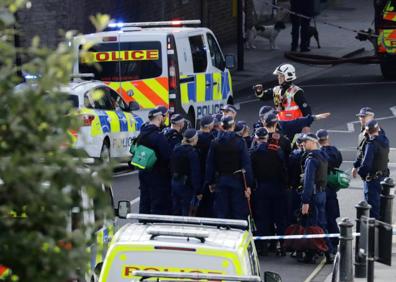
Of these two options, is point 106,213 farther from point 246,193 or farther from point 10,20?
point 246,193

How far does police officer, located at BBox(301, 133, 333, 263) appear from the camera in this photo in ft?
47.5

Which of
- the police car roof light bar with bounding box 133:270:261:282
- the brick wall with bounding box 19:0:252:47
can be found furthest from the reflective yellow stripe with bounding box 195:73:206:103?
the police car roof light bar with bounding box 133:270:261:282

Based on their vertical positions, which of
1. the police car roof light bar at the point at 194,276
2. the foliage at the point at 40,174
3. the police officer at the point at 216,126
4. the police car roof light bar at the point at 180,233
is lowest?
the police officer at the point at 216,126

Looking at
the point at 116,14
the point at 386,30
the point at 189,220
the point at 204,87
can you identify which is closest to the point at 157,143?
the point at 189,220

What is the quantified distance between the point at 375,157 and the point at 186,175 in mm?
2256

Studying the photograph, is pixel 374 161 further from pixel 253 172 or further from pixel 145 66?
pixel 145 66

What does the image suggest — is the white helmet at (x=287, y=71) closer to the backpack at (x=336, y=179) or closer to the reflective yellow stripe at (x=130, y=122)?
the backpack at (x=336, y=179)

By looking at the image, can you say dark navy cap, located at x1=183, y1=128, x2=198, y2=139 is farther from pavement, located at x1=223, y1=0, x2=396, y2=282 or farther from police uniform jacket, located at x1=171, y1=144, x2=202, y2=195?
pavement, located at x1=223, y1=0, x2=396, y2=282

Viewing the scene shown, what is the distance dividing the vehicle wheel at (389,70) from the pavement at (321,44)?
2584mm

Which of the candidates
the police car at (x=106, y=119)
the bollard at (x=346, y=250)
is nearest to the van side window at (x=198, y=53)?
the police car at (x=106, y=119)

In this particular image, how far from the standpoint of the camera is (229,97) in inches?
960

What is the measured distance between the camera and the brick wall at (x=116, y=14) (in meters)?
29.1

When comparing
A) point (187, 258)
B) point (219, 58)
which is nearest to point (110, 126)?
point (219, 58)

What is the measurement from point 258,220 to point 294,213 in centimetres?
48
